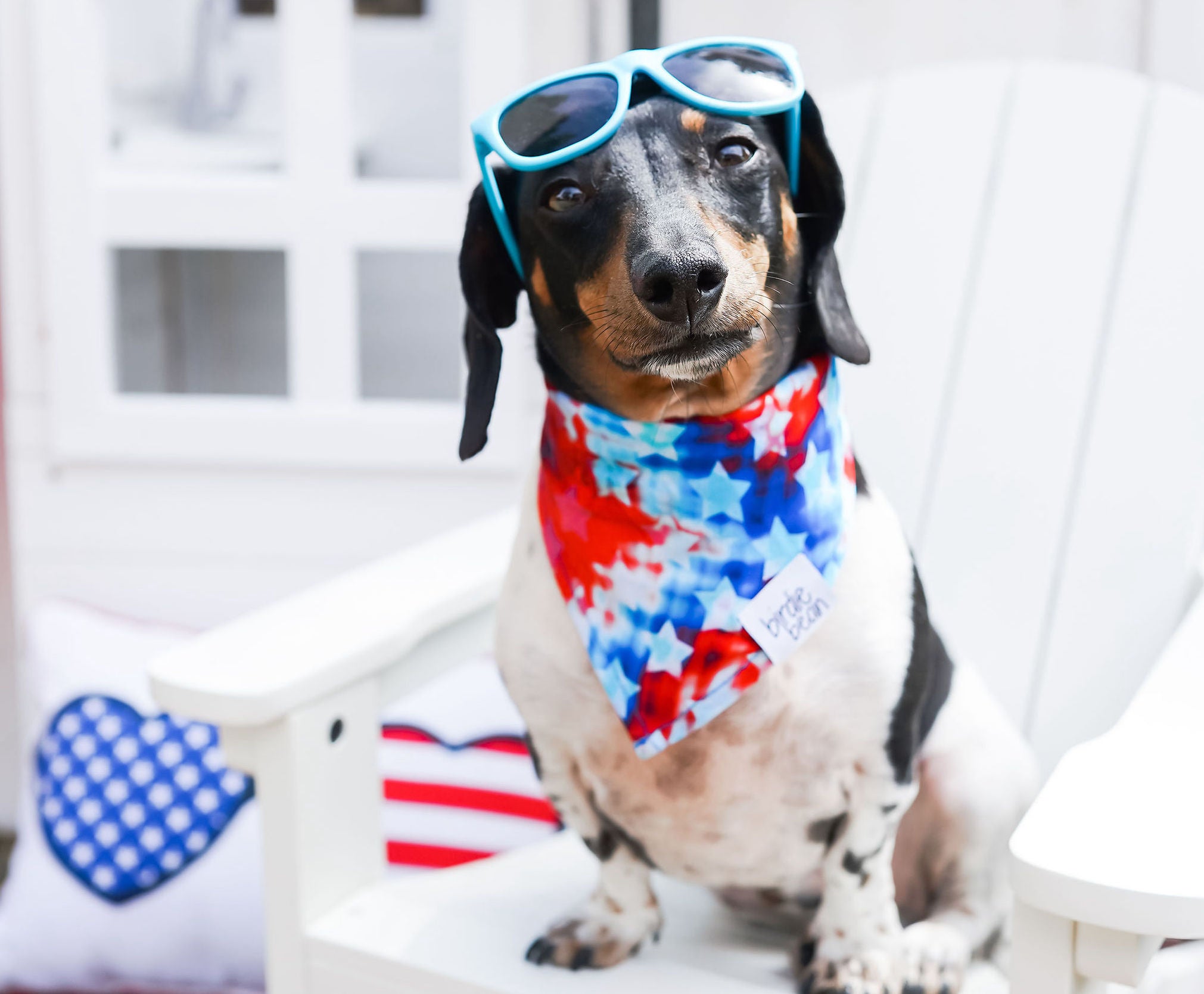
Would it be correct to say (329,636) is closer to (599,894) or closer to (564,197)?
(599,894)

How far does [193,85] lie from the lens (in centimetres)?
193

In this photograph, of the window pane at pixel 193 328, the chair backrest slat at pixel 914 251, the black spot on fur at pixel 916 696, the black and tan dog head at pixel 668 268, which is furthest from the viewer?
the window pane at pixel 193 328

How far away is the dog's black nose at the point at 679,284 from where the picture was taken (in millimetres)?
822

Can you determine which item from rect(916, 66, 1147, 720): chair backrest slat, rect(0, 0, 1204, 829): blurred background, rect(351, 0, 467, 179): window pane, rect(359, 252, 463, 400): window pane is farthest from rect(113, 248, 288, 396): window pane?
rect(916, 66, 1147, 720): chair backrest slat

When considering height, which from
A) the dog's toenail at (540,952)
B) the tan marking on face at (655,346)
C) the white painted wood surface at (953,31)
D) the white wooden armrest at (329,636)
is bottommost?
the dog's toenail at (540,952)

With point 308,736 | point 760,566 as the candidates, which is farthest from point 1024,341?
point 308,736

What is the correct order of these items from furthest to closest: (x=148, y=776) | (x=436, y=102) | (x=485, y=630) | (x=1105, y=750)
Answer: (x=436, y=102) → (x=148, y=776) → (x=485, y=630) → (x=1105, y=750)

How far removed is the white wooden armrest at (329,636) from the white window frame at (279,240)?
58cm

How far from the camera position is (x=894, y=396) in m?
1.42

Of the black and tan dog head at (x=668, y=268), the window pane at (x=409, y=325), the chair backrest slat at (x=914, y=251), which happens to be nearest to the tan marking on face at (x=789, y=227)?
the black and tan dog head at (x=668, y=268)

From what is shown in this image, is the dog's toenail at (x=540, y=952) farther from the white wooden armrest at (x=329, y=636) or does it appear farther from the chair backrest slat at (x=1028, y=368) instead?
the chair backrest slat at (x=1028, y=368)

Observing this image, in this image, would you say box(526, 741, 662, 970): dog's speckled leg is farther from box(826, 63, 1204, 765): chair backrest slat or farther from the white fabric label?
box(826, 63, 1204, 765): chair backrest slat

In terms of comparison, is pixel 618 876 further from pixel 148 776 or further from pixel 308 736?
pixel 148 776

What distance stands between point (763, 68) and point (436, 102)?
1.04 metres
